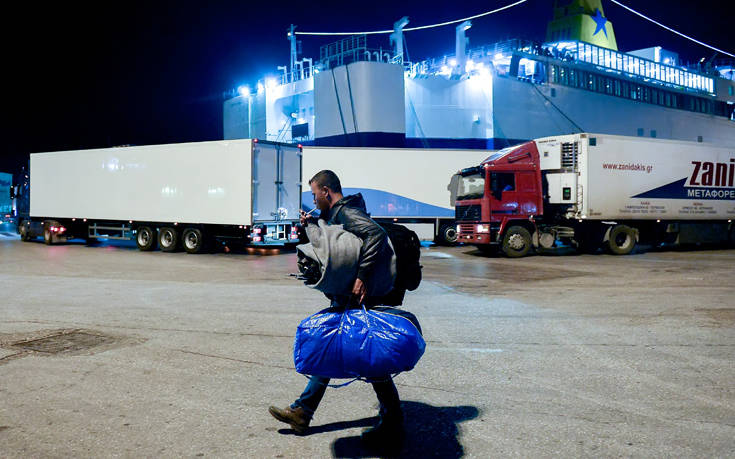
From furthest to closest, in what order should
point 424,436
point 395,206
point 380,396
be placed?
point 395,206
point 424,436
point 380,396

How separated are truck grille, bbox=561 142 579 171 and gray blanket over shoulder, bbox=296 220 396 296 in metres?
16.8

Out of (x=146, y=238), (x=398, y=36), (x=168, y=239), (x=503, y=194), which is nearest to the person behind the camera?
(x=503, y=194)

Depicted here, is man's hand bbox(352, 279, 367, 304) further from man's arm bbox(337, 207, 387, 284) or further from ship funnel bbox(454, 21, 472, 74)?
ship funnel bbox(454, 21, 472, 74)

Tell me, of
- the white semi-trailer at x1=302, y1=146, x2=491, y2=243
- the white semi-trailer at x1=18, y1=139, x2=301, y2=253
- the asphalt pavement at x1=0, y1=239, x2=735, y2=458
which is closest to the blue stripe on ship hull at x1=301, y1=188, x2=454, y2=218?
the white semi-trailer at x1=302, y1=146, x2=491, y2=243

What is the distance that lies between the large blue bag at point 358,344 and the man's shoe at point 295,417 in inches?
19.2

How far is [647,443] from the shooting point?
12.2 feet

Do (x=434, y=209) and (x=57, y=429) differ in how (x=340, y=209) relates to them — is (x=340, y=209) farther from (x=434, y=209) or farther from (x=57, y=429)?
(x=434, y=209)

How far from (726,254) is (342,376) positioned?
20.7m

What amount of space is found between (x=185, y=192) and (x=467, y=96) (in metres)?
23.6

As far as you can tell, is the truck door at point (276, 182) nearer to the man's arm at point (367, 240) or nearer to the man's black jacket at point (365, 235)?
the man's black jacket at point (365, 235)

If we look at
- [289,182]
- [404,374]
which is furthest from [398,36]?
[404,374]

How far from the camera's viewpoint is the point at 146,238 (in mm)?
20688

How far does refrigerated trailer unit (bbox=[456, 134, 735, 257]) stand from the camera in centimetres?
1820

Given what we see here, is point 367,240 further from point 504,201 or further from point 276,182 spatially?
point 276,182
